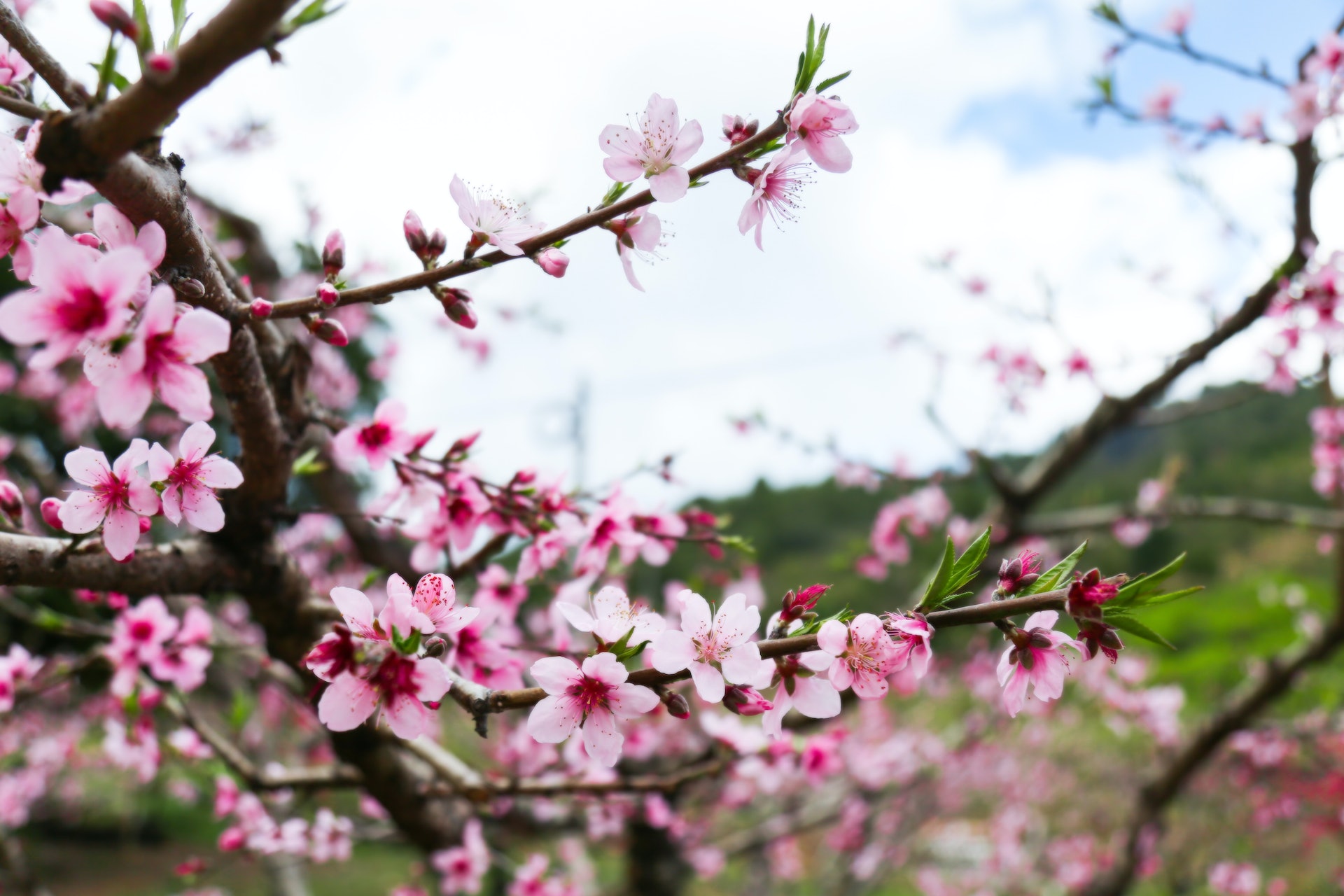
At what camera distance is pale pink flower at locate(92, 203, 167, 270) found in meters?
0.91

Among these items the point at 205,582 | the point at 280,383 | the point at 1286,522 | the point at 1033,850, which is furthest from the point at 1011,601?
the point at 1033,850

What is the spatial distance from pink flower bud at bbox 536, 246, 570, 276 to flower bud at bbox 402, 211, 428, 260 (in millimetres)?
159

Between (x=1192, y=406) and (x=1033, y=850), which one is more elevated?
(x=1192, y=406)

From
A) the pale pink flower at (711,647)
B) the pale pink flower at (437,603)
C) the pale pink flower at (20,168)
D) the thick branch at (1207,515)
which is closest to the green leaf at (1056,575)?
the pale pink flower at (711,647)

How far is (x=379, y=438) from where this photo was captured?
61.4 inches

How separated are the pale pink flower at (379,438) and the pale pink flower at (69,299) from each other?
0.69 m

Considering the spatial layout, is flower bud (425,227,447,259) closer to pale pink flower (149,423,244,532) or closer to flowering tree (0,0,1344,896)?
flowering tree (0,0,1344,896)

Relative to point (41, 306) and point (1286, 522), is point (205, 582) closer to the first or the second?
point (41, 306)

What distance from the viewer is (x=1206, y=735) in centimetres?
443

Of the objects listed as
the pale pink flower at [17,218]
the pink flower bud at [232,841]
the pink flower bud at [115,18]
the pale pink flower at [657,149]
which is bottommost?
the pink flower bud at [232,841]

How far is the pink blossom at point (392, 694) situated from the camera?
0.95 meters

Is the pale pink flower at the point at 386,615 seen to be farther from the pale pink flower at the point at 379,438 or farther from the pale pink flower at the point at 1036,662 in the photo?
the pale pink flower at the point at 1036,662

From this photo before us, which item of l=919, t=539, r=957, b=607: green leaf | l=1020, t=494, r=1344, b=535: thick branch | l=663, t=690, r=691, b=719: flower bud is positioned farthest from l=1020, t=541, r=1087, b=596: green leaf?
l=1020, t=494, r=1344, b=535: thick branch

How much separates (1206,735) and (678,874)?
3.13m
